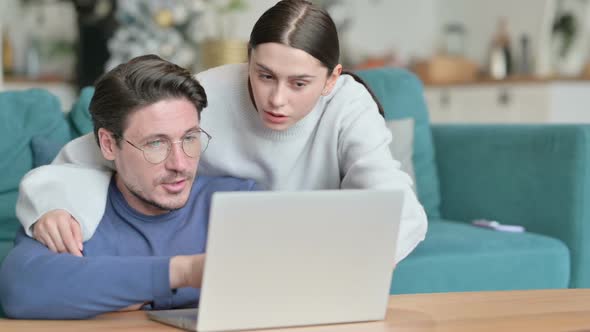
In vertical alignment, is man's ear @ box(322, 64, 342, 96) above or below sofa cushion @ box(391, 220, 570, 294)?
above

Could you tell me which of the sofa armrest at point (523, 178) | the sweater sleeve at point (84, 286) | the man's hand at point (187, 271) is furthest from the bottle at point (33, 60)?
the man's hand at point (187, 271)

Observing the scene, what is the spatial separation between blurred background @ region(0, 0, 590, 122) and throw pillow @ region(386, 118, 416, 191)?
1550 millimetres

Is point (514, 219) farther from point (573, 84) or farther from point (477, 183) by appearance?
point (573, 84)

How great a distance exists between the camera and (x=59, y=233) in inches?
64.3

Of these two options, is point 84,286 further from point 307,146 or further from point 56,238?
point 307,146

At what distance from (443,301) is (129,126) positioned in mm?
655

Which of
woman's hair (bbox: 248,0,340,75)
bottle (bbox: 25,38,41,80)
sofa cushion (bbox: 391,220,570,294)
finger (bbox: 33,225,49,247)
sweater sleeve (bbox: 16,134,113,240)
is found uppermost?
woman's hair (bbox: 248,0,340,75)

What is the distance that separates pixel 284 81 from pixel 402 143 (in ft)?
4.05

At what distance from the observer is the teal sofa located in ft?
8.22

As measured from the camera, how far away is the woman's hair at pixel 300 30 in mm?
1750

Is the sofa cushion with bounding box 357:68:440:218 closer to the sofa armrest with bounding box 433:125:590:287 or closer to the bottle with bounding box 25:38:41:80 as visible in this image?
the sofa armrest with bounding box 433:125:590:287

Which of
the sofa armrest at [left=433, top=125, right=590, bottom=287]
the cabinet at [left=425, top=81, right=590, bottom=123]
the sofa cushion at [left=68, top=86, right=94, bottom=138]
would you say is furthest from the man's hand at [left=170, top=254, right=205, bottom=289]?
the cabinet at [left=425, top=81, right=590, bottom=123]

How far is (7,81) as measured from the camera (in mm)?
5555

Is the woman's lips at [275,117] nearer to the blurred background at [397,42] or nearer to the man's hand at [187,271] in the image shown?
the man's hand at [187,271]
